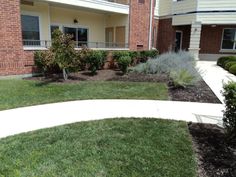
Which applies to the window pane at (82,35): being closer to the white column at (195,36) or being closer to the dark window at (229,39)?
the white column at (195,36)

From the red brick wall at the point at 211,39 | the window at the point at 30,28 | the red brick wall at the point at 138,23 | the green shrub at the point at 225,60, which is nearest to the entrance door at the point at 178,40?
the red brick wall at the point at 211,39

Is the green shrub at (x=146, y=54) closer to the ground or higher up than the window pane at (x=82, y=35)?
closer to the ground

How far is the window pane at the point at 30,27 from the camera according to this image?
40.9ft

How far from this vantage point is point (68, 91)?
8148mm

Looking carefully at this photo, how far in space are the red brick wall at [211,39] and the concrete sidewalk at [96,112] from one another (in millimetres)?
15680

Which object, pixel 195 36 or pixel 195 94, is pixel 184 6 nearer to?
pixel 195 36

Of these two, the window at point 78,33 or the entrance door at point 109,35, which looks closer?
the window at point 78,33

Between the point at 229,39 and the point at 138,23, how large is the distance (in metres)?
10.1

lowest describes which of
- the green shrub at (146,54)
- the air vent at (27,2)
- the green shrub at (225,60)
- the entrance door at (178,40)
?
the green shrub at (225,60)

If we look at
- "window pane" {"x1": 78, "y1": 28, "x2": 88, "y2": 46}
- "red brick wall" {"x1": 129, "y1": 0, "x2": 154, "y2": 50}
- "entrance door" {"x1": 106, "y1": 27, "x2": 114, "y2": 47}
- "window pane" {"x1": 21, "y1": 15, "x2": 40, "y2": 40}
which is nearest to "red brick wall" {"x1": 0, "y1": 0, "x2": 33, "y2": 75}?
"window pane" {"x1": 21, "y1": 15, "x2": 40, "y2": 40}

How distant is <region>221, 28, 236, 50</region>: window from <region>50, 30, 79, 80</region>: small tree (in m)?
16.5

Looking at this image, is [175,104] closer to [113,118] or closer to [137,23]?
[113,118]

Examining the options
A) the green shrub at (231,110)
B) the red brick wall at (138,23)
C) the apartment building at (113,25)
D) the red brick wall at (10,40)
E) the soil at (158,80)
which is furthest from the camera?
the red brick wall at (138,23)

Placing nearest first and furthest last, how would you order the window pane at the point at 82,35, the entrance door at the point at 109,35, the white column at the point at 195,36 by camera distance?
the window pane at the point at 82,35
the entrance door at the point at 109,35
the white column at the point at 195,36
